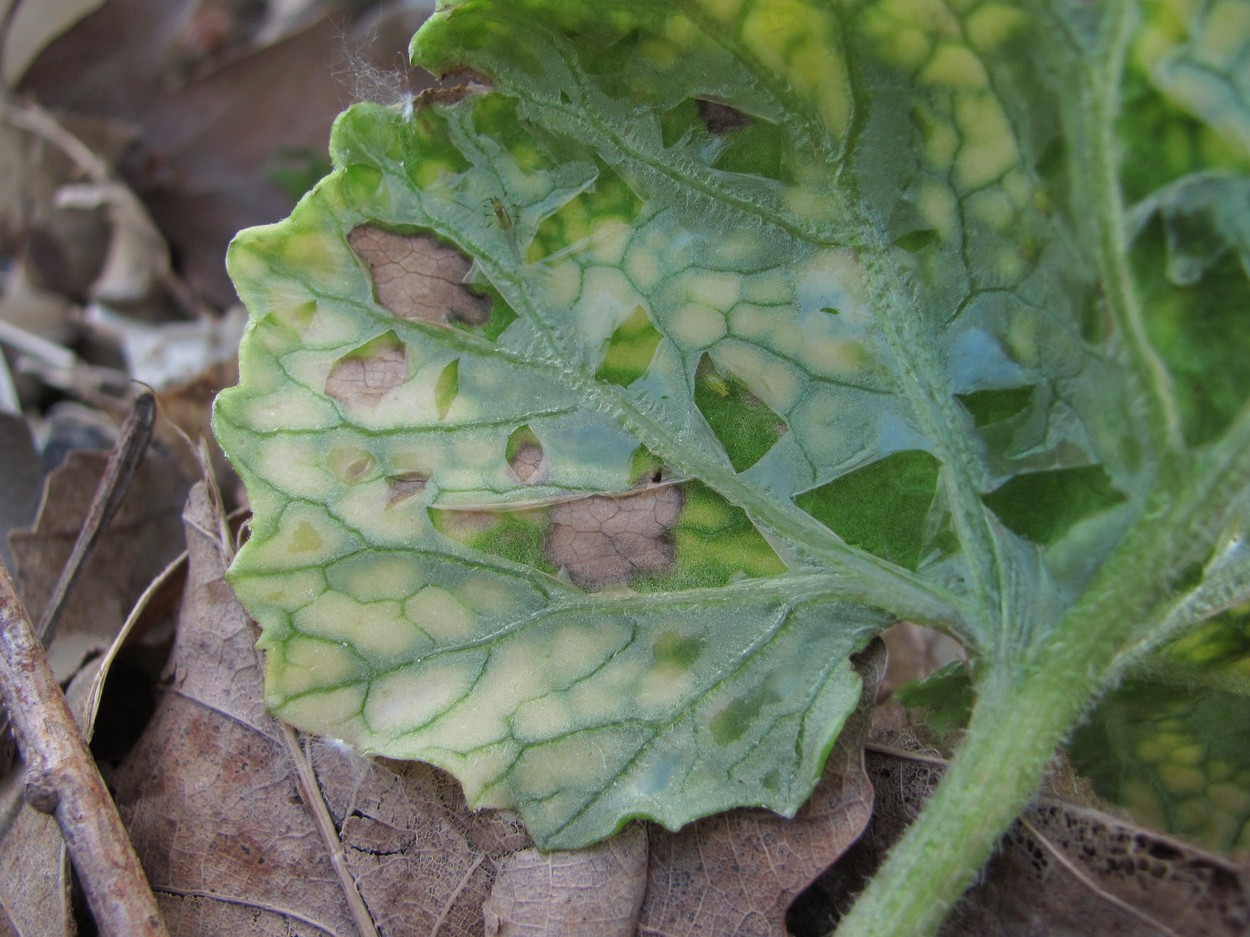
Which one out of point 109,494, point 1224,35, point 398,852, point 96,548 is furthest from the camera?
point 96,548

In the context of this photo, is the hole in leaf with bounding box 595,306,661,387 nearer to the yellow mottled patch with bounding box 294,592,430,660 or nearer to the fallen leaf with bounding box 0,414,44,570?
the yellow mottled patch with bounding box 294,592,430,660

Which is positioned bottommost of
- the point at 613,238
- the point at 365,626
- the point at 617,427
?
the point at 365,626

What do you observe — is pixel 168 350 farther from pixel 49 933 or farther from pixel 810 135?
pixel 810 135

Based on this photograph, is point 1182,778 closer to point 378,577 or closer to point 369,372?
Result: point 378,577

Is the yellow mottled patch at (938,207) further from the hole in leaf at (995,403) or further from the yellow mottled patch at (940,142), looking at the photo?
the hole in leaf at (995,403)

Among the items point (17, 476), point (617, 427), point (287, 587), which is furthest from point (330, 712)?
point (17, 476)

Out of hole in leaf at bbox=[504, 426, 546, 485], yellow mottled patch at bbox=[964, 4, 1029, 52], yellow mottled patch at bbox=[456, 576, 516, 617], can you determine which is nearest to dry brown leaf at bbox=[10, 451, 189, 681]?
yellow mottled patch at bbox=[456, 576, 516, 617]
